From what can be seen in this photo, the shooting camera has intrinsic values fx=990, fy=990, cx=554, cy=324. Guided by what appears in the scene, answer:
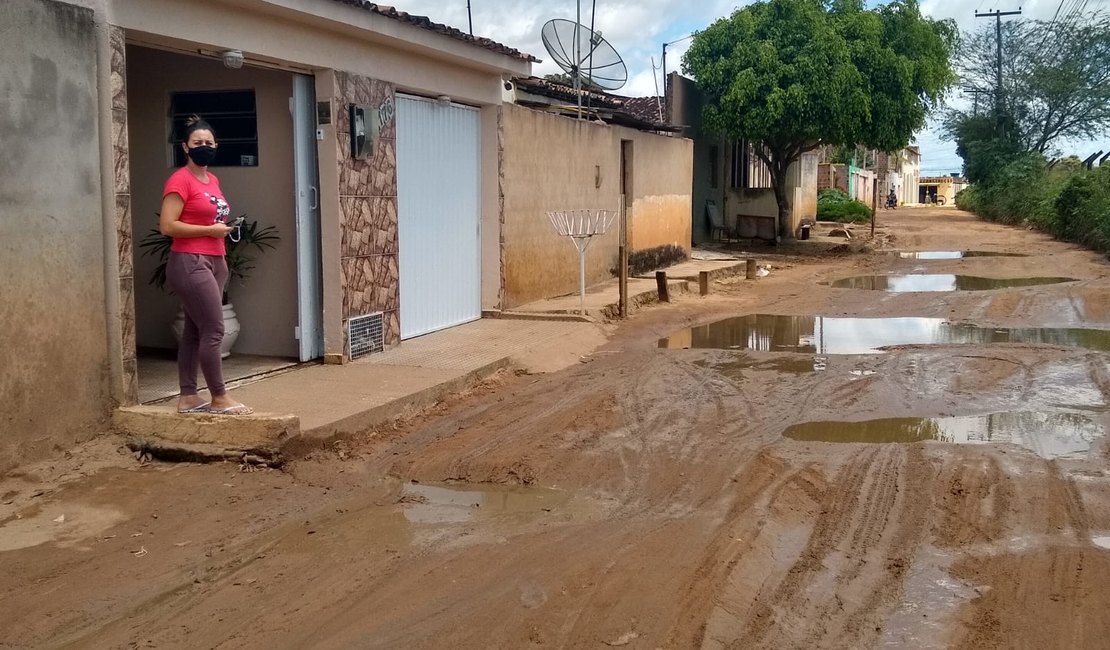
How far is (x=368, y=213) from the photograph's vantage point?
865 cm

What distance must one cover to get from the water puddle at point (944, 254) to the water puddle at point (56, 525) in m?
20.6

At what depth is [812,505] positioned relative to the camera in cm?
517

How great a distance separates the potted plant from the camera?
27.5ft

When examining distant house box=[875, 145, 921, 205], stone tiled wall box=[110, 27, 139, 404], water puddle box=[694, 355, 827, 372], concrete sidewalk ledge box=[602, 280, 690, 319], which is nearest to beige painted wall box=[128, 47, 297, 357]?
stone tiled wall box=[110, 27, 139, 404]

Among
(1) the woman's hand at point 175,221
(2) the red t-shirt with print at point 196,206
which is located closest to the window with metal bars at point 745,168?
(2) the red t-shirt with print at point 196,206

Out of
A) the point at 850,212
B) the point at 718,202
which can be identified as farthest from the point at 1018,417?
the point at 850,212

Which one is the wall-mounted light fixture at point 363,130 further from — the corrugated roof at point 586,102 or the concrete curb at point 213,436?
the corrugated roof at point 586,102

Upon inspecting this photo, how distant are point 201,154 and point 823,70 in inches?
Result: 743

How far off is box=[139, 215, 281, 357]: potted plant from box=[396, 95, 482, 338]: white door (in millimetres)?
1304

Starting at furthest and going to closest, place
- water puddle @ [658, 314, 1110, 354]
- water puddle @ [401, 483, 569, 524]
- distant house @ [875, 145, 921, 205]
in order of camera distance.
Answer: distant house @ [875, 145, 921, 205] < water puddle @ [658, 314, 1110, 354] < water puddle @ [401, 483, 569, 524]

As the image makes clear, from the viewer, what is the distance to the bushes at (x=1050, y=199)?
2394cm

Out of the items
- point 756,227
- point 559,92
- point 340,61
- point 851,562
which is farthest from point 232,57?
point 756,227

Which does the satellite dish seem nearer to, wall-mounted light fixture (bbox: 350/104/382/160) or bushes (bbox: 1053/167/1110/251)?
wall-mounted light fixture (bbox: 350/104/382/160)

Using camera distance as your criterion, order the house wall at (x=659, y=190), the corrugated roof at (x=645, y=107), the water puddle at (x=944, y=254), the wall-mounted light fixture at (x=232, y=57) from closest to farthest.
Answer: the wall-mounted light fixture at (x=232, y=57), the house wall at (x=659, y=190), the water puddle at (x=944, y=254), the corrugated roof at (x=645, y=107)
